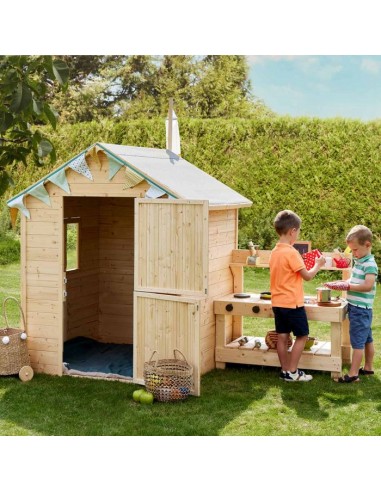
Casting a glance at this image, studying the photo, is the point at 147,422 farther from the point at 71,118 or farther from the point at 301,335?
the point at 71,118

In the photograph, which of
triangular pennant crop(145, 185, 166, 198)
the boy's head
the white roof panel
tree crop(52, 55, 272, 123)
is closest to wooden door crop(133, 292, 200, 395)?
triangular pennant crop(145, 185, 166, 198)

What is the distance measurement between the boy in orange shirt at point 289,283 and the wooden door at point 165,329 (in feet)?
3.53

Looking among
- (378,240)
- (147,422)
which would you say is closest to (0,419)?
(147,422)

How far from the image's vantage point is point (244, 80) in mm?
25672

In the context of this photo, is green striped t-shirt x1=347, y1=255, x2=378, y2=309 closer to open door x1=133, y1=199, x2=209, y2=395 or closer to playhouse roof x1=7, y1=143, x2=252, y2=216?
playhouse roof x1=7, y1=143, x2=252, y2=216

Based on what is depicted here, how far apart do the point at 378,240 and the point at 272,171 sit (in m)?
2.66

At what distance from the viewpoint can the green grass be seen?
629 cm

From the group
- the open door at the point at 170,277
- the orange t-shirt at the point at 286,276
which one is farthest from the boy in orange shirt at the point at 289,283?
the open door at the point at 170,277

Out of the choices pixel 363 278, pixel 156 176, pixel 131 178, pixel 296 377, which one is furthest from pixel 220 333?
pixel 131 178

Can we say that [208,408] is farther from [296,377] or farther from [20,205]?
[20,205]

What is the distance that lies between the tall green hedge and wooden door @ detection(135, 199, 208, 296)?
8067 millimetres

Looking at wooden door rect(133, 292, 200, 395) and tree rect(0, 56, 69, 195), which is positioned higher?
tree rect(0, 56, 69, 195)

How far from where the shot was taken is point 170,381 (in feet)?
22.8

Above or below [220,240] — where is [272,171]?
above
